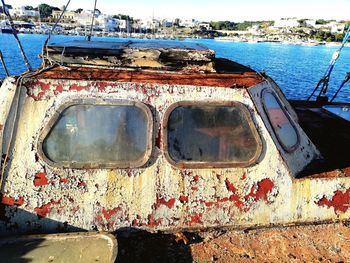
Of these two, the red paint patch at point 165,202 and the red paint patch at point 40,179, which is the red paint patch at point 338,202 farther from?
the red paint patch at point 40,179

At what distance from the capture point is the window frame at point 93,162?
10.6 ft

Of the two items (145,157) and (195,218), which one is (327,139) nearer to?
(195,218)

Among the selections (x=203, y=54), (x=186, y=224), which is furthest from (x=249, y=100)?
(x=186, y=224)

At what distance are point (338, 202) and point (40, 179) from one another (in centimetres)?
280

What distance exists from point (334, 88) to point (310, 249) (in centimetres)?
3391

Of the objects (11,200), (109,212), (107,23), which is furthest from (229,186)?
(107,23)

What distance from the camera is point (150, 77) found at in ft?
11.3

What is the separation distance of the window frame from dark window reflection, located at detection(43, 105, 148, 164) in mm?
24

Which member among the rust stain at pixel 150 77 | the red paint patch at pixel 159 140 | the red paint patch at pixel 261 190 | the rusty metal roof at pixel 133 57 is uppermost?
the rusty metal roof at pixel 133 57

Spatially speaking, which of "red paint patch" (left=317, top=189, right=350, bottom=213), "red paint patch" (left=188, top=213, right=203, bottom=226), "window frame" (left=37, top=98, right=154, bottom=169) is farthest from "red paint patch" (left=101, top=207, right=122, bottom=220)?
"red paint patch" (left=317, top=189, right=350, bottom=213)

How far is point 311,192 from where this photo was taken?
3.56m

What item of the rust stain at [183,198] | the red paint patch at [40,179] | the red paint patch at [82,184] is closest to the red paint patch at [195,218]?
the rust stain at [183,198]

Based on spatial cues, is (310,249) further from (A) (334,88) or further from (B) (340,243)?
(A) (334,88)

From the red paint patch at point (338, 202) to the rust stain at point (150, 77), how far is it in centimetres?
133
